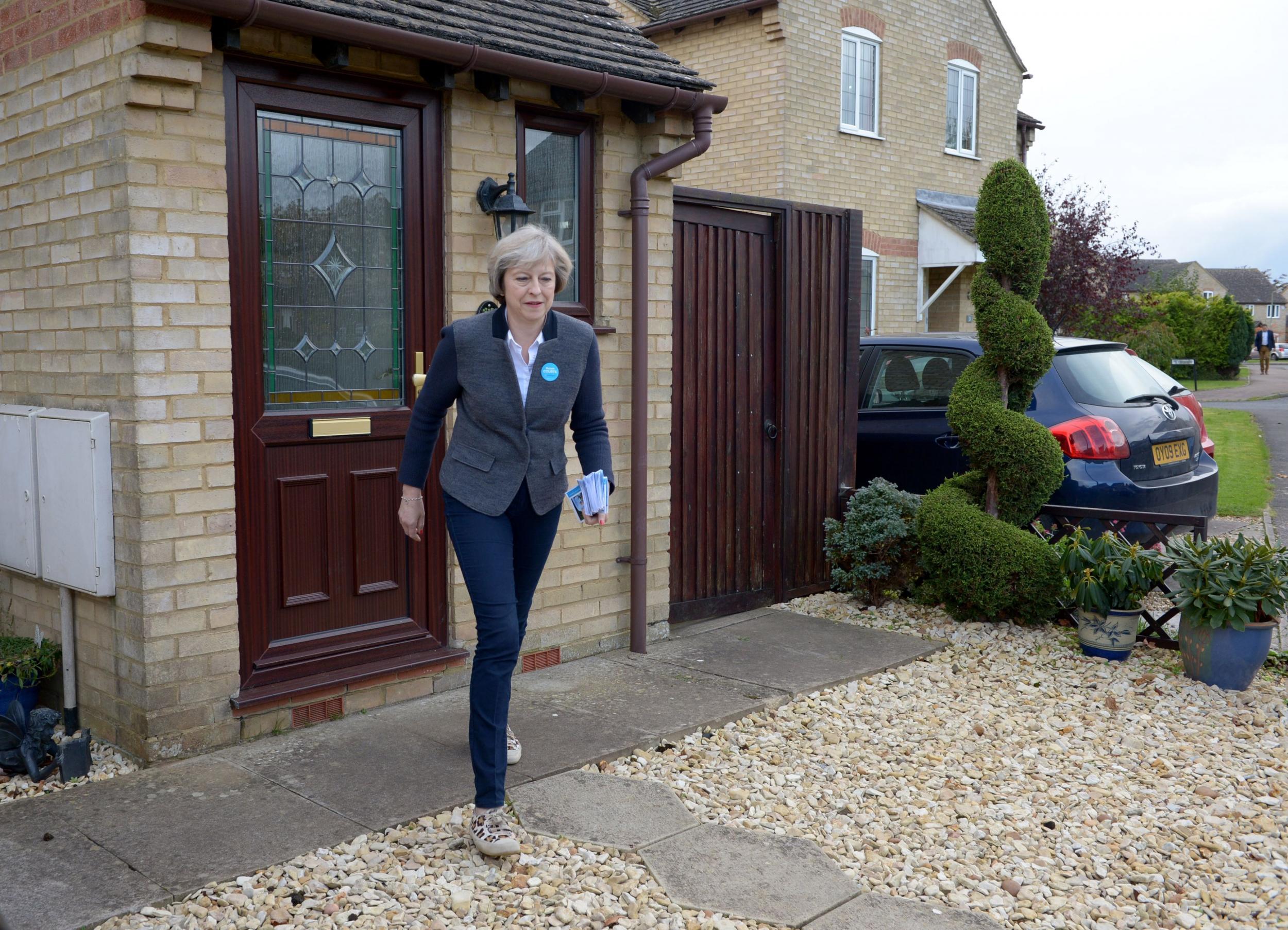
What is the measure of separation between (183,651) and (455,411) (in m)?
1.62

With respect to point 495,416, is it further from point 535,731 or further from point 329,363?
point 535,731

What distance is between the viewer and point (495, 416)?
359cm

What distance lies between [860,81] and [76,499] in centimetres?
1480

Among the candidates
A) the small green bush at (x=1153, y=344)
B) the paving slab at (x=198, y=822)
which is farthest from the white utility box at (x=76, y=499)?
the small green bush at (x=1153, y=344)

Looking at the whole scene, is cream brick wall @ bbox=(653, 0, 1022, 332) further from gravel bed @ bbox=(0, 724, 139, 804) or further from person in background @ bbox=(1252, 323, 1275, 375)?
person in background @ bbox=(1252, 323, 1275, 375)

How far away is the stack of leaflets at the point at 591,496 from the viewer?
3.70 meters

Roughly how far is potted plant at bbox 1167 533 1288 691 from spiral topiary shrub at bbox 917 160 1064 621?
2.82ft

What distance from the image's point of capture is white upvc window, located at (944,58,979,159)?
18.6 meters

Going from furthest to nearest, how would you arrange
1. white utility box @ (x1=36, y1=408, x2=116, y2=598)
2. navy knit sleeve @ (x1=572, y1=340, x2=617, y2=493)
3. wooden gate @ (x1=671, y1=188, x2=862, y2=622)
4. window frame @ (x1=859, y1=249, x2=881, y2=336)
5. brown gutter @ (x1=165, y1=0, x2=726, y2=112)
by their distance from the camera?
window frame @ (x1=859, y1=249, x2=881, y2=336)
wooden gate @ (x1=671, y1=188, x2=862, y2=622)
white utility box @ (x1=36, y1=408, x2=116, y2=598)
brown gutter @ (x1=165, y1=0, x2=726, y2=112)
navy knit sleeve @ (x1=572, y1=340, x2=617, y2=493)

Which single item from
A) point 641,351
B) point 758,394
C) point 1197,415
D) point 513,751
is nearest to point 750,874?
point 513,751

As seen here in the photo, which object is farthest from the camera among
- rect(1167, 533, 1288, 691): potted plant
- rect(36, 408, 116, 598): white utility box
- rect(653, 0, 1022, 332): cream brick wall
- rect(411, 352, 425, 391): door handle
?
rect(653, 0, 1022, 332): cream brick wall

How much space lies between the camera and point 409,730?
4.62 metres

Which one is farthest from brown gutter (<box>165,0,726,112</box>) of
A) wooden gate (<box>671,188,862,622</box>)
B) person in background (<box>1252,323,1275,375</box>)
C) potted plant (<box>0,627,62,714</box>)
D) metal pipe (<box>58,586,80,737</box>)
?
person in background (<box>1252,323,1275,375</box>)

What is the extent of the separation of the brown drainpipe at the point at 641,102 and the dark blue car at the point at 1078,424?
7.04 ft
